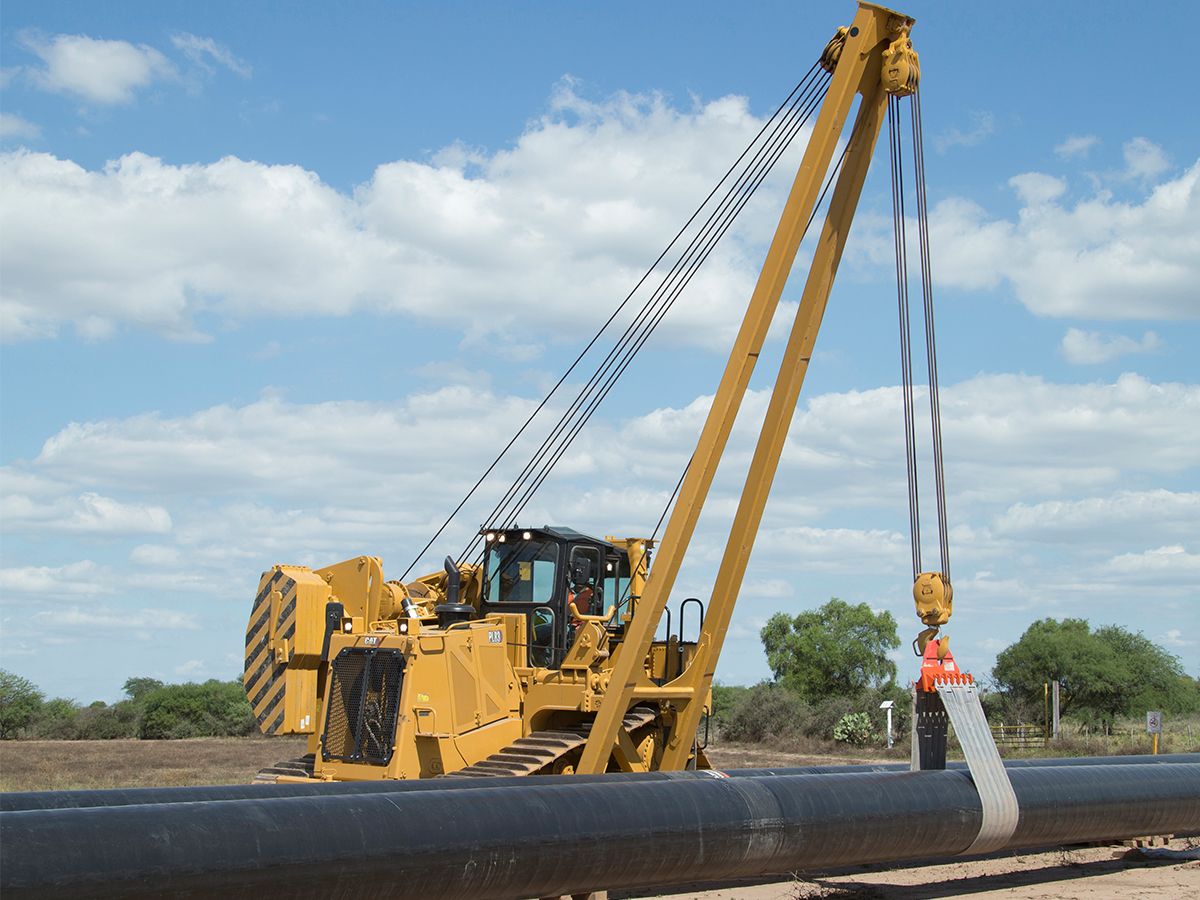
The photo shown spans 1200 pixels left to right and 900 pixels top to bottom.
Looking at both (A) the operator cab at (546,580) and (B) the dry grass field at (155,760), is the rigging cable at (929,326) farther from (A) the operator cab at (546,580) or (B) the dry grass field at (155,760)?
(B) the dry grass field at (155,760)

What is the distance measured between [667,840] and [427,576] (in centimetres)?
785

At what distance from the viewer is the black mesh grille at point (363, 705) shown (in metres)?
13.8

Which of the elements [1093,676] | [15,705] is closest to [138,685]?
[15,705]

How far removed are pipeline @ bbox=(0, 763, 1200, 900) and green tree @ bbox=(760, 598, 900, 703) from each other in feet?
144

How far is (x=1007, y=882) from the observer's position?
1395cm

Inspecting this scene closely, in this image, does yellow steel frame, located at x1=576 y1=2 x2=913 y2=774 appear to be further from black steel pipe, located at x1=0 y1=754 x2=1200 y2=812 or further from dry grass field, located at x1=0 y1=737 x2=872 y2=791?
dry grass field, located at x1=0 y1=737 x2=872 y2=791

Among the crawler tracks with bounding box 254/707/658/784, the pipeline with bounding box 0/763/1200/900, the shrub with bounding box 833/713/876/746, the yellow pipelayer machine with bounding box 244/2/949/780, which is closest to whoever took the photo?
the pipeline with bounding box 0/763/1200/900

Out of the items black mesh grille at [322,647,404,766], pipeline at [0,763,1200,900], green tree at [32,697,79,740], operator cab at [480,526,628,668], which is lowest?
green tree at [32,697,79,740]

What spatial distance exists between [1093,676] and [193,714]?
33.3 meters

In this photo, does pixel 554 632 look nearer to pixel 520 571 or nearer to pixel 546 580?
pixel 546 580

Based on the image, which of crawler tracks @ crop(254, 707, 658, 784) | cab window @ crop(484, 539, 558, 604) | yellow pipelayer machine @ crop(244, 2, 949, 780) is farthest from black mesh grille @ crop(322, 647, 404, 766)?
cab window @ crop(484, 539, 558, 604)

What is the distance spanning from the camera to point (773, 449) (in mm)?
14930

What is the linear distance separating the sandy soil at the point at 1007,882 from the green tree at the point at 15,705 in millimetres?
39826

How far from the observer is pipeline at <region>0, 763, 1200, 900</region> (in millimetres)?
6848
